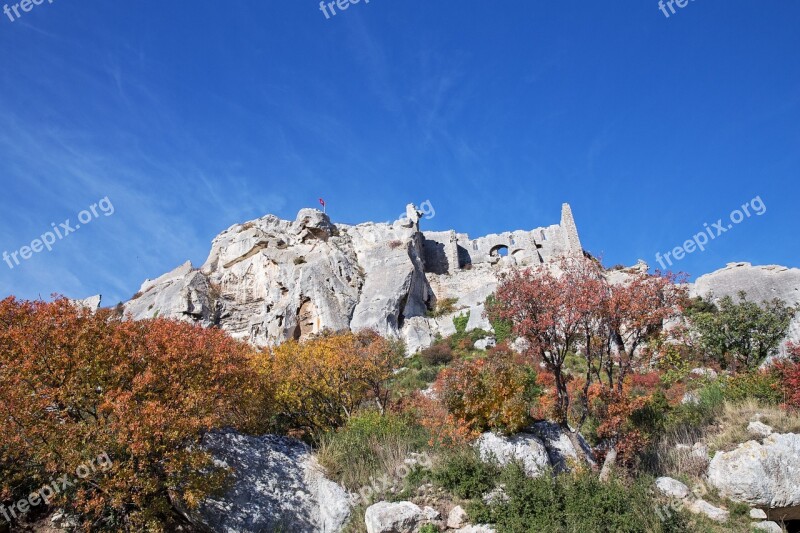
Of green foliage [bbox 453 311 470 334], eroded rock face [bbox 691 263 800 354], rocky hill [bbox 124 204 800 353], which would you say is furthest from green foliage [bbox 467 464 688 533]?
green foliage [bbox 453 311 470 334]

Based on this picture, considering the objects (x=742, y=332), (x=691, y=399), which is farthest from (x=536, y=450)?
(x=742, y=332)

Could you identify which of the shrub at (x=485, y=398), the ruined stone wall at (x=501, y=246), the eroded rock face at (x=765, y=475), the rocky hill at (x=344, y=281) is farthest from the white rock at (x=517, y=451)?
the ruined stone wall at (x=501, y=246)

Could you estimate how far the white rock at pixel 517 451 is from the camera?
9.79 meters

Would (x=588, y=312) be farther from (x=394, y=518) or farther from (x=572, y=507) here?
(x=394, y=518)

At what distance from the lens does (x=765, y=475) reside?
9.41 m

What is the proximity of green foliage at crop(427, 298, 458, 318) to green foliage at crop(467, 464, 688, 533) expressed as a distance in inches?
1217

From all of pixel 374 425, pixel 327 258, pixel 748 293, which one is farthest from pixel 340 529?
pixel 327 258

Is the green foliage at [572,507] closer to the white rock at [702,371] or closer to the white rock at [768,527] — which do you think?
the white rock at [768,527]

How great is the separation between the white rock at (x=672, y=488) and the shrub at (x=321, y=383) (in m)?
8.08

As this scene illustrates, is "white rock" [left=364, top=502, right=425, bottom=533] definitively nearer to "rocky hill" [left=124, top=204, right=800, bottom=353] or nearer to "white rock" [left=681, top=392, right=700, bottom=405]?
"white rock" [left=681, top=392, right=700, bottom=405]

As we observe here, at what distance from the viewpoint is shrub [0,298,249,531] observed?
7.60m

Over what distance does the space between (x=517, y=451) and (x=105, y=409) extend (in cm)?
755

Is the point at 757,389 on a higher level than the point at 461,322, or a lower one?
lower

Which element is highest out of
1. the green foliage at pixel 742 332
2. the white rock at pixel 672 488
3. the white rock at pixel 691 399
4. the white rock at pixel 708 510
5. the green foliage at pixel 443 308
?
the green foliage at pixel 443 308
